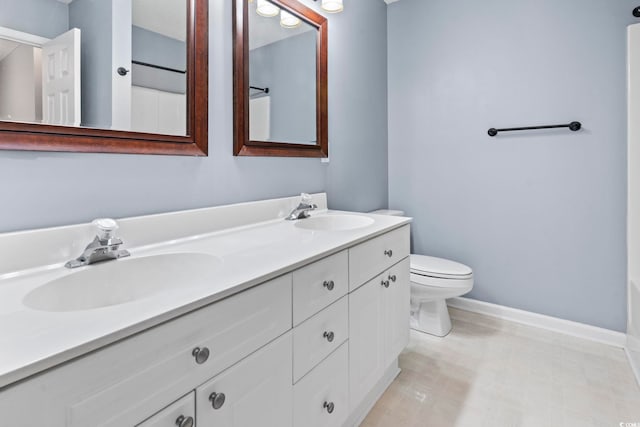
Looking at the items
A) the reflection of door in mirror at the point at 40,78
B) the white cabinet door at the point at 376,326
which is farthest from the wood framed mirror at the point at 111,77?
the white cabinet door at the point at 376,326

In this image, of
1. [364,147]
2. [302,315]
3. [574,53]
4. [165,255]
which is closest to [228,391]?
[302,315]

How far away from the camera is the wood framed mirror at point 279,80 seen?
1449 mm

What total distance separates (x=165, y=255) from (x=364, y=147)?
1710mm

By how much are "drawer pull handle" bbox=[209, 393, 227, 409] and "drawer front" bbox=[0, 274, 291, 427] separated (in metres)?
0.05

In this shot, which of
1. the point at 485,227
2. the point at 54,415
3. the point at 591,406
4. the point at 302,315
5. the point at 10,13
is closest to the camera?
the point at 54,415

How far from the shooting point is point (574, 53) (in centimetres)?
199

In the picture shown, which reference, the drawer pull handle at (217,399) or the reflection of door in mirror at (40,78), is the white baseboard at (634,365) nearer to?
the drawer pull handle at (217,399)

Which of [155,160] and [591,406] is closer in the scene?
[155,160]

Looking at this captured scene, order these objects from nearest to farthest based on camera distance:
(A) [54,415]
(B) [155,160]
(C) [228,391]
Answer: (A) [54,415] → (C) [228,391] → (B) [155,160]

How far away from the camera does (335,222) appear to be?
179 cm

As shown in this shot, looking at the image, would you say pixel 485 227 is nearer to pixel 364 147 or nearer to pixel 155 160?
pixel 364 147

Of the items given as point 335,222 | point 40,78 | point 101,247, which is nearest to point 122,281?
point 101,247

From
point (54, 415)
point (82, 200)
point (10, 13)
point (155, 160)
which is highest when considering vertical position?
point (10, 13)

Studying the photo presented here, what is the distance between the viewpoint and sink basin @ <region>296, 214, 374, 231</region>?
1674 mm
